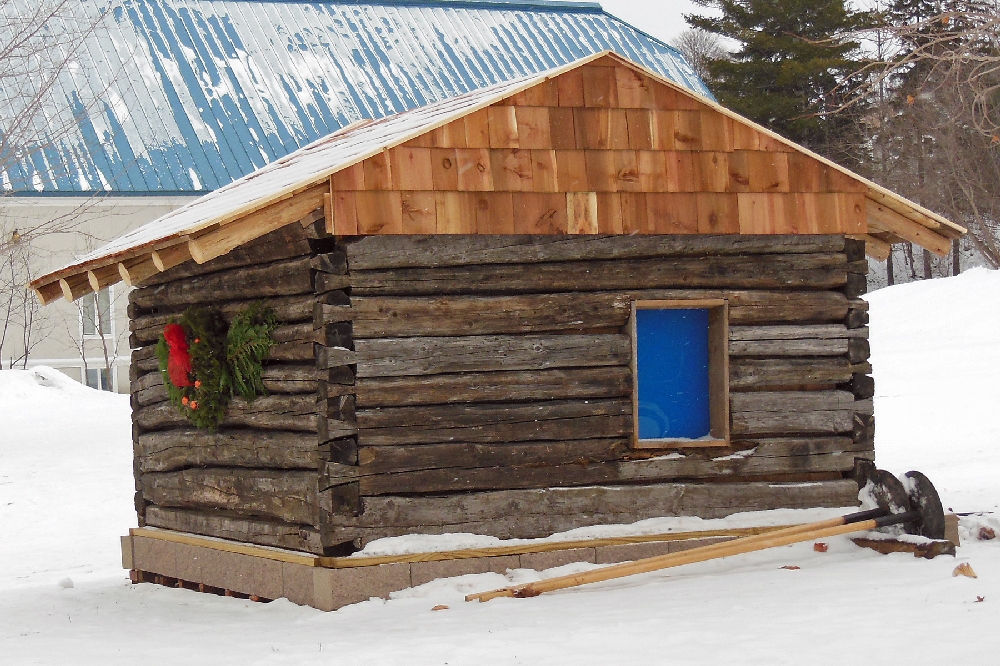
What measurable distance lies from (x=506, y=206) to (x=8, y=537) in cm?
914

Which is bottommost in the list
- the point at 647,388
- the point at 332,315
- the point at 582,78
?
the point at 647,388

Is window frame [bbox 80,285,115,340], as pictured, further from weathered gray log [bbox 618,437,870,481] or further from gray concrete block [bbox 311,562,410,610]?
weathered gray log [bbox 618,437,870,481]

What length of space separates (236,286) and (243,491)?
1.63 metres

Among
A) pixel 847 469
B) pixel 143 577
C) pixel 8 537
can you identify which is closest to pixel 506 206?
pixel 847 469

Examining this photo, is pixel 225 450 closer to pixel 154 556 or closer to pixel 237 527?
pixel 237 527

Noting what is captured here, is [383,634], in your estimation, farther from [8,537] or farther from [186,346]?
[8,537]

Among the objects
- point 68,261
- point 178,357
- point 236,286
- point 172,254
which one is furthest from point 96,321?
point 172,254

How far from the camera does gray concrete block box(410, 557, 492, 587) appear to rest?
915 centimetres

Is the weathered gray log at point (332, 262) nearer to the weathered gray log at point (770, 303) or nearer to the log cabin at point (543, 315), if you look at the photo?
the log cabin at point (543, 315)

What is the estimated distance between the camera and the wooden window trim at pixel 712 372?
972 centimetres

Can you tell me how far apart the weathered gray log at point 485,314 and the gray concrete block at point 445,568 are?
5.47 ft

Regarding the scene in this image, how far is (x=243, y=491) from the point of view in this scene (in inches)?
396

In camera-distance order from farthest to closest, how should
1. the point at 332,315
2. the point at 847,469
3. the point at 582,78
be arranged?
the point at 847,469 → the point at 582,78 → the point at 332,315

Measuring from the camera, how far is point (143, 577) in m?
11.8
